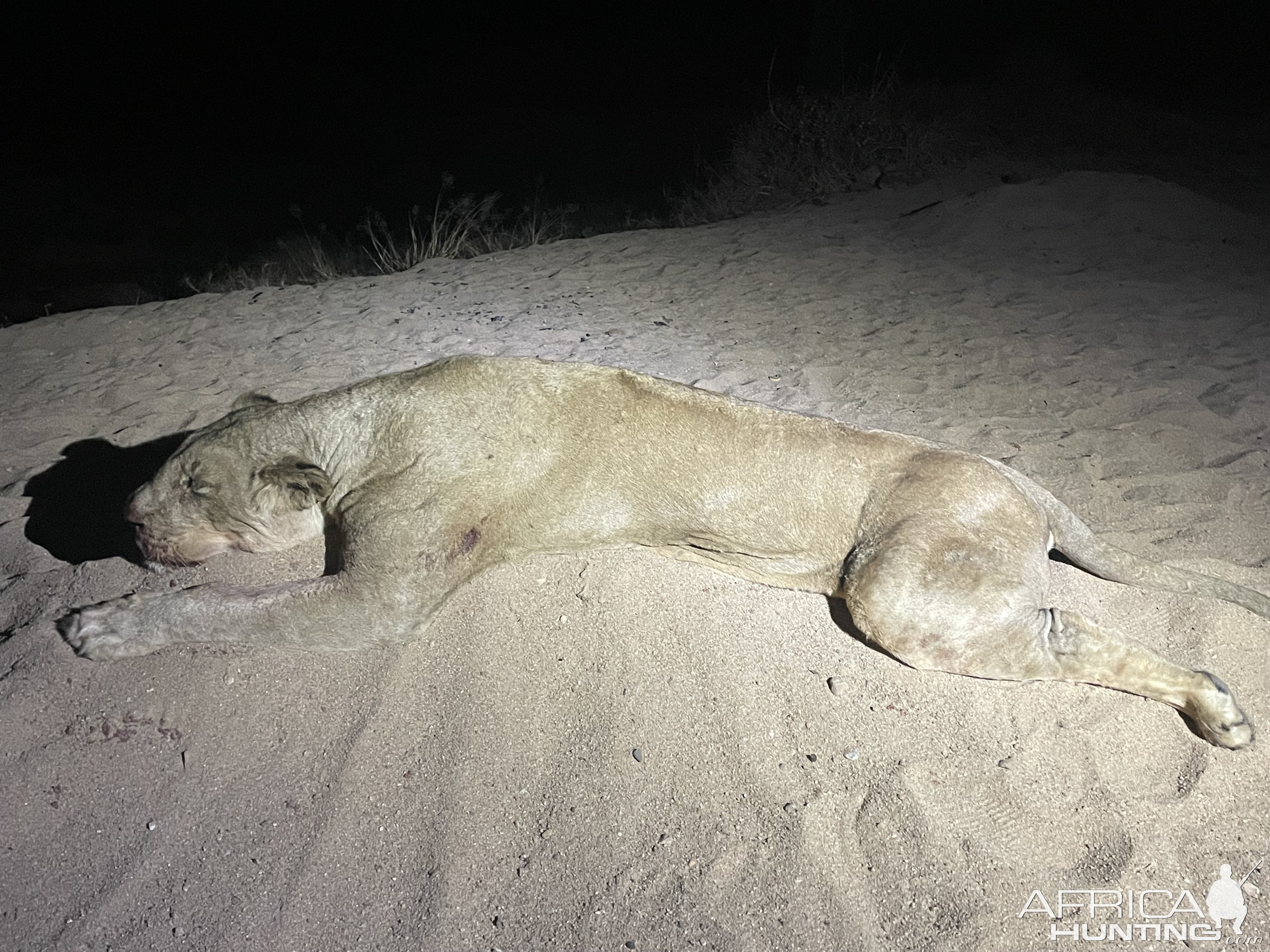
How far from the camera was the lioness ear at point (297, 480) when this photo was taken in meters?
2.97

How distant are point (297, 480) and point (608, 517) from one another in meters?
1.19

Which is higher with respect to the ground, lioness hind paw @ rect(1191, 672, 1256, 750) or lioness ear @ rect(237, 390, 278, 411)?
lioness ear @ rect(237, 390, 278, 411)

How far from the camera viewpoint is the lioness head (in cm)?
302

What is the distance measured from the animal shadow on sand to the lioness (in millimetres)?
568

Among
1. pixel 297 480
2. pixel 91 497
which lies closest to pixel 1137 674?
pixel 297 480

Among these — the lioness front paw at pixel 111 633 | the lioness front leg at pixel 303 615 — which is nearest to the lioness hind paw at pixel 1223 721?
the lioness front leg at pixel 303 615

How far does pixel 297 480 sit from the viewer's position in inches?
117

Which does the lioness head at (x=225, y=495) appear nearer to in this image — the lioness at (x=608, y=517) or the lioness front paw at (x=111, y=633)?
the lioness at (x=608, y=517)

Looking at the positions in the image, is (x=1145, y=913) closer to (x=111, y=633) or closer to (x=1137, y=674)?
(x=1137, y=674)

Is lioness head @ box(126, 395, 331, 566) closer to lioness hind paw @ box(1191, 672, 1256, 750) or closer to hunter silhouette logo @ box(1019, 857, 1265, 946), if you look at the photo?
hunter silhouette logo @ box(1019, 857, 1265, 946)

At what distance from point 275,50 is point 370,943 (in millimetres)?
28407

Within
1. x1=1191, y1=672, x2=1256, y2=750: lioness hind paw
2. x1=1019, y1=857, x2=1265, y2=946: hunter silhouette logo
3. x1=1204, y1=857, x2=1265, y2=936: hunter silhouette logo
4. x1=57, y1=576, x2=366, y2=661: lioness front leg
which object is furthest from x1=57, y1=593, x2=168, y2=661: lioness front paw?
x1=1191, y1=672, x2=1256, y2=750: lioness hind paw

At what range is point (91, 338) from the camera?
5699 mm

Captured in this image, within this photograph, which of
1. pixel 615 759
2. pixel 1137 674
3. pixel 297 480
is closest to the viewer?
pixel 615 759
